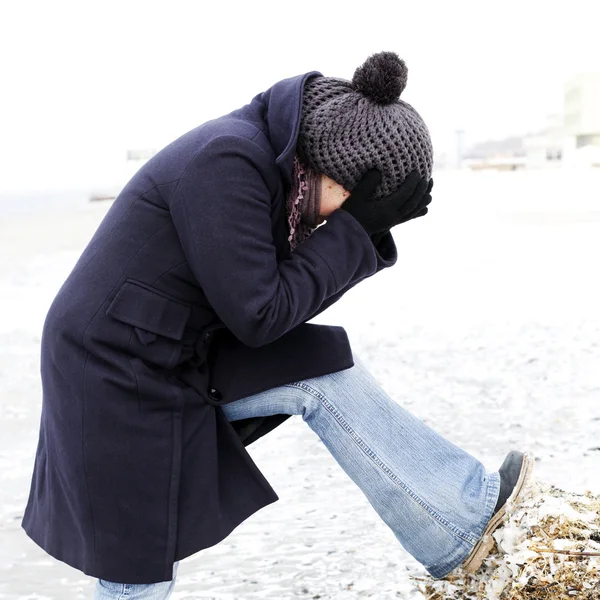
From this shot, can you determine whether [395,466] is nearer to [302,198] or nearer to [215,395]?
[215,395]

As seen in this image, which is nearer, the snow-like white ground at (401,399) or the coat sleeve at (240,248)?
the coat sleeve at (240,248)

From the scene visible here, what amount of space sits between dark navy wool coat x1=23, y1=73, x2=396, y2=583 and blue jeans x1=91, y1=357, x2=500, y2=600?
0.18 feet

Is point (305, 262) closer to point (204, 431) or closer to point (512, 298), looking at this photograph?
point (204, 431)

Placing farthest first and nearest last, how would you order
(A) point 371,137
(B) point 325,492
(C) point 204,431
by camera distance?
(B) point 325,492, (C) point 204,431, (A) point 371,137

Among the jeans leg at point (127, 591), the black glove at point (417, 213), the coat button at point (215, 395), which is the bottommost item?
the jeans leg at point (127, 591)

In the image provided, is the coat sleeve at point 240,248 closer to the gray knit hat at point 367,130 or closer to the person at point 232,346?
the person at point 232,346

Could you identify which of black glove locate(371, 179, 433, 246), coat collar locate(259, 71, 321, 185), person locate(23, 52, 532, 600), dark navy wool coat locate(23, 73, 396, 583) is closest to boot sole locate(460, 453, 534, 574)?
person locate(23, 52, 532, 600)

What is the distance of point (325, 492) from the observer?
9.56ft

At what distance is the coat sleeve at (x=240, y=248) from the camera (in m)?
1.43

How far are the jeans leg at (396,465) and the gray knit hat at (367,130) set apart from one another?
0.44 metres

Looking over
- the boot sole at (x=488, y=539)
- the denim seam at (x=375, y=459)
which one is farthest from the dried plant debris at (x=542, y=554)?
the denim seam at (x=375, y=459)

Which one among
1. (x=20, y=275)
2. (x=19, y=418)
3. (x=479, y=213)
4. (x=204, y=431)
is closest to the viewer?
(x=204, y=431)

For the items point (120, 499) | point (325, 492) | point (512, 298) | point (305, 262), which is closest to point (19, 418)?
point (325, 492)

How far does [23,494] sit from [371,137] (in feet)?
7.19
